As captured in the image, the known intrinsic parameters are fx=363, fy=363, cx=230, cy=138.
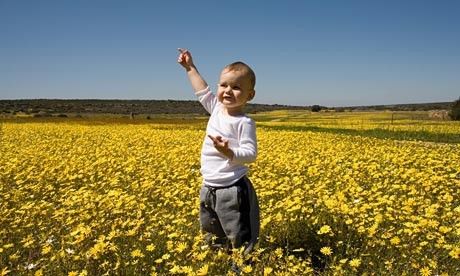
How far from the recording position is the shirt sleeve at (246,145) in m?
2.37

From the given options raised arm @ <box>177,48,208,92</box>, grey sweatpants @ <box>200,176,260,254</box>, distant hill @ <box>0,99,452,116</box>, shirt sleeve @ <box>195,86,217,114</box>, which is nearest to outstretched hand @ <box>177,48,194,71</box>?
raised arm @ <box>177,48,208,92</box>

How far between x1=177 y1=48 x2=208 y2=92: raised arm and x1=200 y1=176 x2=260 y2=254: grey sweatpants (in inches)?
32.9

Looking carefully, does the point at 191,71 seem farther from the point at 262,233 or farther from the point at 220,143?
the point at 262,233

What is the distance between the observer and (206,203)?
2.71 meters

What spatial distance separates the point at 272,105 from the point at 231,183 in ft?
376

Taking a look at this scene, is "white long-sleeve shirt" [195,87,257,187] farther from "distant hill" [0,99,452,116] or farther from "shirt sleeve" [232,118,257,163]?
"distant hill" [0,99,452,116]

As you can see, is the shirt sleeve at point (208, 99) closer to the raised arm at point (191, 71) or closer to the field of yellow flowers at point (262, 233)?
the raised arm at point (191, 71)

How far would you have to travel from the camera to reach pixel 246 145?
247 centimetres

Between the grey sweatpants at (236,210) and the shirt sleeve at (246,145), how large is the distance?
0.96ft

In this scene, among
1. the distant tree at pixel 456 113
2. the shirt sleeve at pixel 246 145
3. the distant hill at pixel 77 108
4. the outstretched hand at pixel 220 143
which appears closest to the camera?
the outstretched hand at pixel 220 143

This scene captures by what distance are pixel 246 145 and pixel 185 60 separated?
3.39 feet

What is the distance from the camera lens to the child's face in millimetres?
2484

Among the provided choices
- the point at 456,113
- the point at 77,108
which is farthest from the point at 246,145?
the point at 77,108

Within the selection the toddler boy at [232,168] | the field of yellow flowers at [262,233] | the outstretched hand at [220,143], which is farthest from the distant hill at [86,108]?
the outstretched hand at [220,143]
